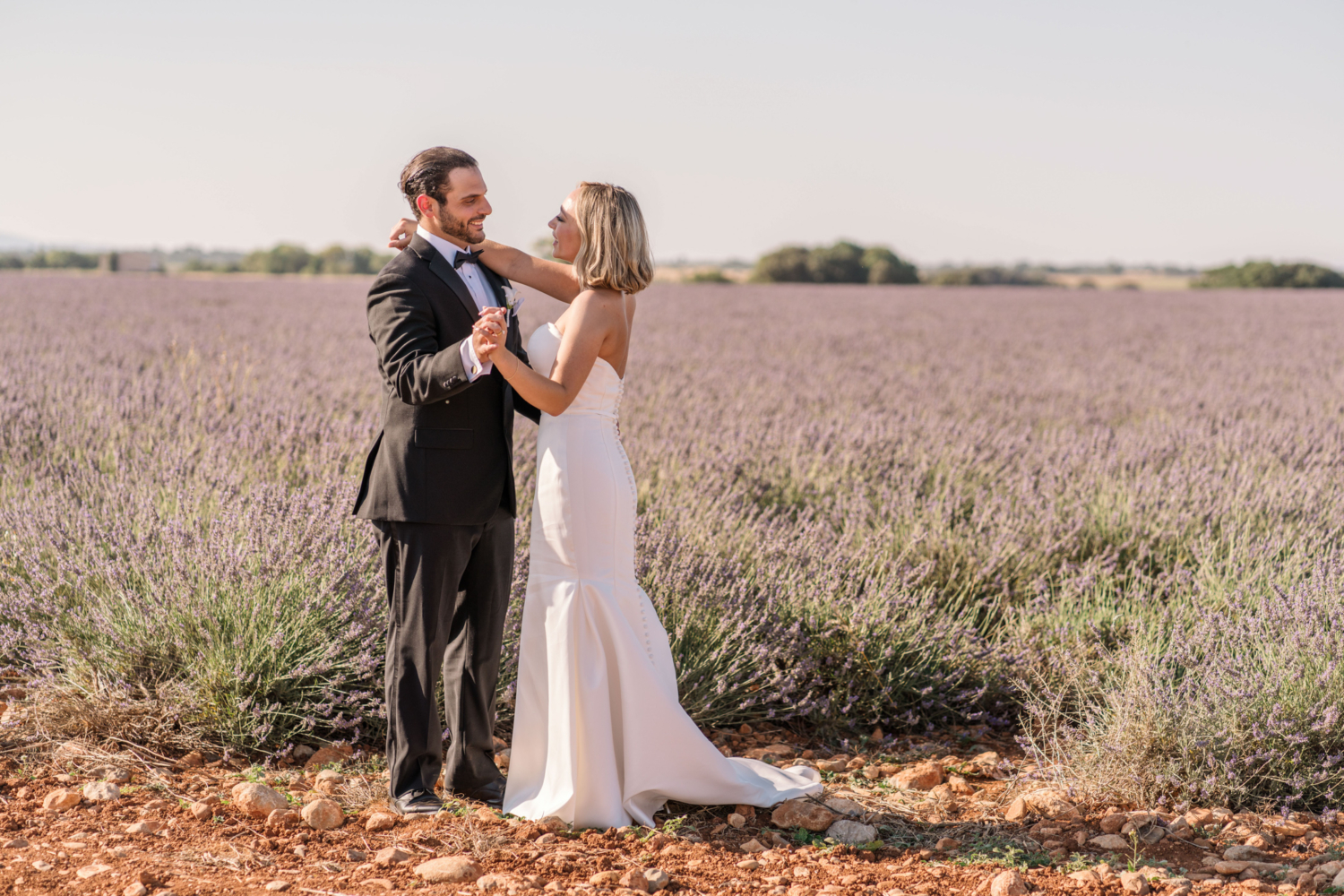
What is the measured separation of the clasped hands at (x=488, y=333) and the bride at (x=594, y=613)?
21 centimetres

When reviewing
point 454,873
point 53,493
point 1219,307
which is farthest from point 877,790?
point 1219,307

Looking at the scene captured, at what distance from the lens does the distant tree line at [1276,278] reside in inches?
1497

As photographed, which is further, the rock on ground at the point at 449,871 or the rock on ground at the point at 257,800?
the rock on ground at the point at 257,800

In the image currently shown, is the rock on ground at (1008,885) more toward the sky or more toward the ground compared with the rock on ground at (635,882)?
more toward the sky

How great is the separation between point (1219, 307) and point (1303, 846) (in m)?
22.8

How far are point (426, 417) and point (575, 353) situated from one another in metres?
0.39

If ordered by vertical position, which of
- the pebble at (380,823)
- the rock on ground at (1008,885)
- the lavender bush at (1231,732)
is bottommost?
the pebble at (380,823)

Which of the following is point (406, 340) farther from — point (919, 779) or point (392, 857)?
point (919, 779)

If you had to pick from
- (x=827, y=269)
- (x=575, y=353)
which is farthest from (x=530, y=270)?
(x=827, y=269)

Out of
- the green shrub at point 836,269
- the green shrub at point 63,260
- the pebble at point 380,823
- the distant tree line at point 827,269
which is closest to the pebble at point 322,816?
the pebble at point 380,823

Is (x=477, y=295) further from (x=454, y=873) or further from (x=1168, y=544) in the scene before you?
(x=1168, y=544)

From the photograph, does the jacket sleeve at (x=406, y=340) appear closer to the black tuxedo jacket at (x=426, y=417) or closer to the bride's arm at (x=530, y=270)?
the black tuxedo jacket at (x=426, y=417)

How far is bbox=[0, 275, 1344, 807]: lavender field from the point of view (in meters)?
2.77

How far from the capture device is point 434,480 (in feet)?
7.94
